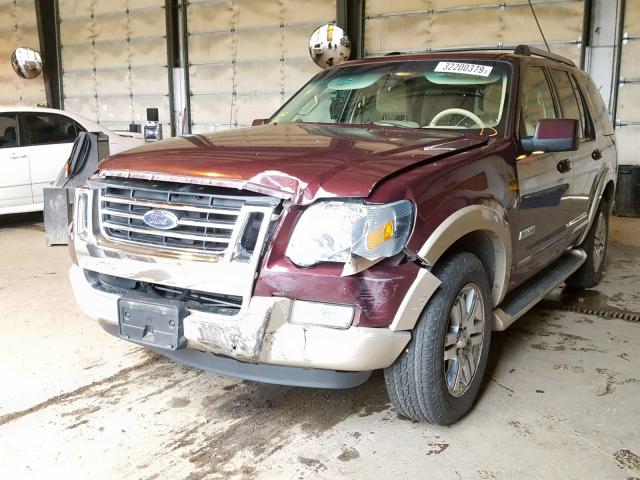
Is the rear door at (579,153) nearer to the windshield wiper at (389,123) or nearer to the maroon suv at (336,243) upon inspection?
the maroon suv at (336,243)

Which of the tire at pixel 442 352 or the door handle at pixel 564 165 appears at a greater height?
the door handle at pixel 564 165

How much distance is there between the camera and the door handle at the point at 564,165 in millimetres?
3576

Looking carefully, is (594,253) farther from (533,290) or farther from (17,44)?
(17,44)

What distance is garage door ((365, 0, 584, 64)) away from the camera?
9273 mm

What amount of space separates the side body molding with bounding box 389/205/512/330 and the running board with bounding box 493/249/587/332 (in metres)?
0.11

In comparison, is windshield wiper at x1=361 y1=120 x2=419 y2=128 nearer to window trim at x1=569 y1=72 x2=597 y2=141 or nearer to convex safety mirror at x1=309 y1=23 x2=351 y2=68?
window trim at x1=569 y1=72 x2=597 y2=141

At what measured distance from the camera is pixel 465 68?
11.4 ft

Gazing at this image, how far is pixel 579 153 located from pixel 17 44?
1559cm

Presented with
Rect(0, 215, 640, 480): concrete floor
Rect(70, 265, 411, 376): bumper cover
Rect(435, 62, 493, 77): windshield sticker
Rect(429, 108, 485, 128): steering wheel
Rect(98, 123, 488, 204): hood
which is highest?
Rect(435, 62, 493, 77): windshield sticker

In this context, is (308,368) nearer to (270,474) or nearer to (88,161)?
(270,474)

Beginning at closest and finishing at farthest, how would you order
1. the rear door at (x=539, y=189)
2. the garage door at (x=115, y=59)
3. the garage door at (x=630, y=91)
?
the rear door at (x=539, y=189), the garage door at (x=630, y=91), the garage door at (x=115, y=59)

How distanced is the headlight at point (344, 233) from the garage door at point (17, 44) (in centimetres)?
1575

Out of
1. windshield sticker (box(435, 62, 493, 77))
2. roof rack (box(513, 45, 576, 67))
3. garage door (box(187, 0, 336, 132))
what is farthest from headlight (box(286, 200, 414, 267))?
garage door (box(187, 0, 336, 132))

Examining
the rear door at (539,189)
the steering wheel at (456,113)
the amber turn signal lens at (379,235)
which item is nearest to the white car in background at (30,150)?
the steering wheel at (456,113)
